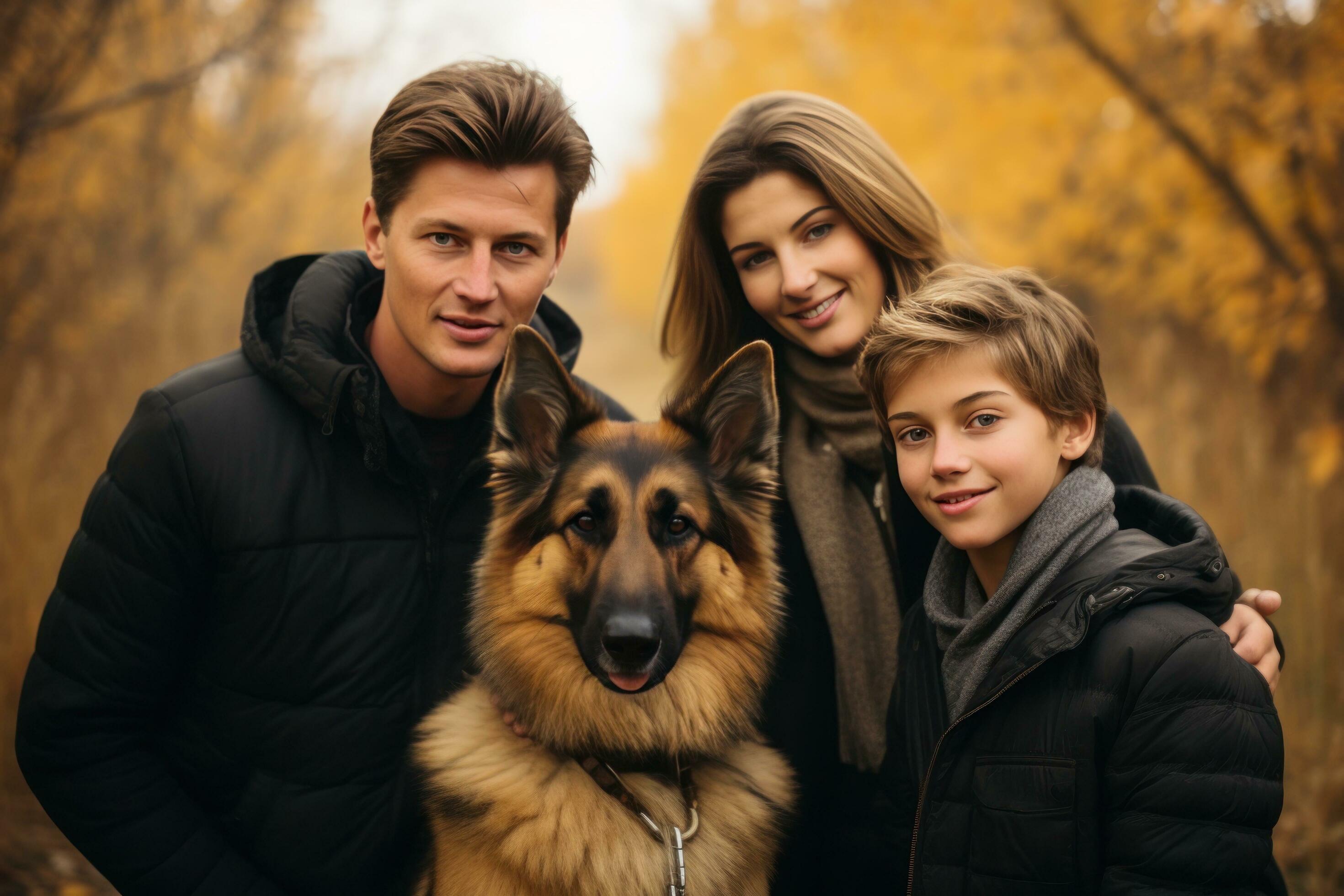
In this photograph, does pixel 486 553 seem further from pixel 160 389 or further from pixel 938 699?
pixel 938 699

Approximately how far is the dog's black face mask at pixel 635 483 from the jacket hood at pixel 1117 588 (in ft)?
2.85

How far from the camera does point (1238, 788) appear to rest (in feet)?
5.95

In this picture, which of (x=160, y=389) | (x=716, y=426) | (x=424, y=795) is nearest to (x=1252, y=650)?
(x=716, y=426)

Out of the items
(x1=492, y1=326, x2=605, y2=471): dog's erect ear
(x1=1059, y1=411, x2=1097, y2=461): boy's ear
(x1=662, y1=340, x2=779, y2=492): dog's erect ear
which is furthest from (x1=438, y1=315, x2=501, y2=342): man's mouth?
(x1=1059, y1=411, x2=1097, y2=461): boy's ear

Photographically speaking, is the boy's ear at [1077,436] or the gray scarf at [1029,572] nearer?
the gray scarf at [1029,572]

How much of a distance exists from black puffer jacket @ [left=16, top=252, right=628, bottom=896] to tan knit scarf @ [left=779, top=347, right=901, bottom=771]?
1.25 meters

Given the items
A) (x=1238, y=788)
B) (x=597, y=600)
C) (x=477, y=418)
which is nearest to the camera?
(x=1238, y=788)

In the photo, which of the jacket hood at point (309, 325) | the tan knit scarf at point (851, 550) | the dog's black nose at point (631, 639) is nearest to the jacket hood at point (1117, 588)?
the dog's black nose at point (631, 639)

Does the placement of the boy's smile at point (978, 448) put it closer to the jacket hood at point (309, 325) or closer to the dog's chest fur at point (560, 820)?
the dog's chest fur at point (560, 820)

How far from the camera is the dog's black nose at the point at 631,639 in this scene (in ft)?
7.48

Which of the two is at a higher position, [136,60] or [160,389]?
[136,60]

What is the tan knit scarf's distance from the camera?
119 inches

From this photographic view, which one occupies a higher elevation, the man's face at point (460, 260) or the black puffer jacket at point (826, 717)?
the man's face at point (460, 260)

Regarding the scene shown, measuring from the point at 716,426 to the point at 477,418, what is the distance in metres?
0.83
